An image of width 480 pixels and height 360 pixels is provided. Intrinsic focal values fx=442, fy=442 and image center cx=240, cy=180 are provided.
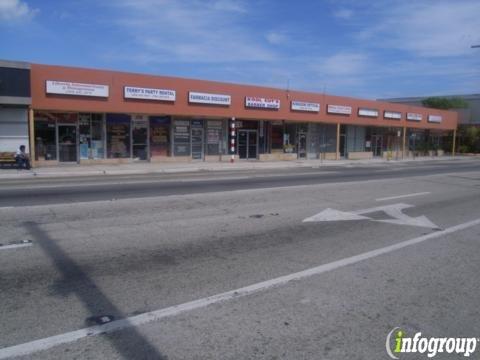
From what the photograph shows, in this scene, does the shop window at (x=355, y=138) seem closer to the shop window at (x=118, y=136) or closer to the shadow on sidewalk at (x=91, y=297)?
the shop window at (x=118, y=136)

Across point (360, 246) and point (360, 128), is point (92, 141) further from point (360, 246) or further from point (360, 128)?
point (360, 128)

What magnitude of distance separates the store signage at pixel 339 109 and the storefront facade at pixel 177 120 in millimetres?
80

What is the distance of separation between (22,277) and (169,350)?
8.85 feet

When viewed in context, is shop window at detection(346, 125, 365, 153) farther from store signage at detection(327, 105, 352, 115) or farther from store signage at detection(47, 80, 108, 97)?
store signage at detection(47, 80, 108, 97)

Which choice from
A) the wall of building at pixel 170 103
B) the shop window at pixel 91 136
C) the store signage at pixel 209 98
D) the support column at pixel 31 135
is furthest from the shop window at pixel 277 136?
the support column at pixel 31 135

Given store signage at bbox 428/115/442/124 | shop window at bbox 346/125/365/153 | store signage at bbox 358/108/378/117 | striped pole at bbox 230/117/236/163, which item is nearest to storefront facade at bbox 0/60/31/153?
striped pole at bbox 230/117/236/163

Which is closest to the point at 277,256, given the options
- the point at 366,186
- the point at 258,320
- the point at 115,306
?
the point at 258,320

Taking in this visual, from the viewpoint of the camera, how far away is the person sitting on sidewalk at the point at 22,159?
20.5 m

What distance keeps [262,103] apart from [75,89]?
1246 centimetres

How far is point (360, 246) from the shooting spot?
7.36 meters

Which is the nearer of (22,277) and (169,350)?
(169,350)

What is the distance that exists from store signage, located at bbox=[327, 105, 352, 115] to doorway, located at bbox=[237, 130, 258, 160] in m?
6.93

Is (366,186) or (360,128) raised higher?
(360,128)

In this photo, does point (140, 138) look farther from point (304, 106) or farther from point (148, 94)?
point (304, 106)
